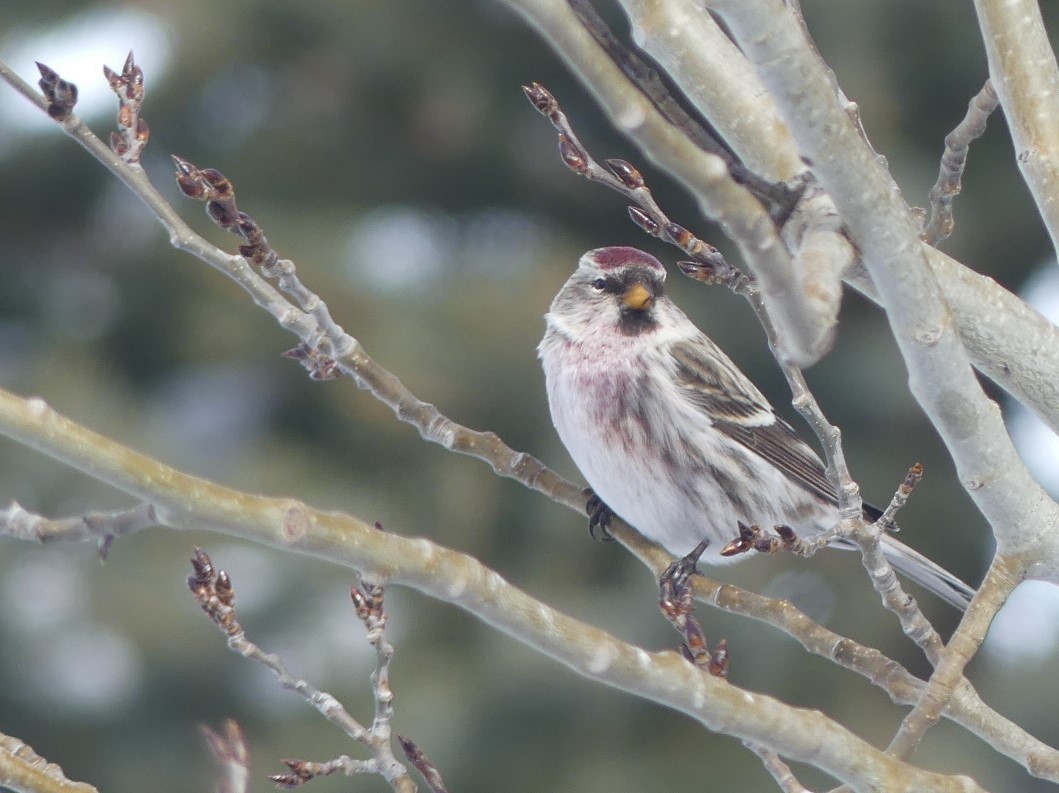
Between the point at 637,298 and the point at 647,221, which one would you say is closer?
the point at 647,221

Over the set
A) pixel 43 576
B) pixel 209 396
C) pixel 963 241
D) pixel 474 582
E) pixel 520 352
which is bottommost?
pixel 474 582

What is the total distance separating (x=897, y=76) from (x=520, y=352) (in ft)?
5.51

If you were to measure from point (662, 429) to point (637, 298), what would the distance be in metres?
0.23

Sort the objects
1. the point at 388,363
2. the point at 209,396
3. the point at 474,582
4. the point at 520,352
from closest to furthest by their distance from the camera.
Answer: the point at 474,582 → the point at 388,363 → the point at 520,352 → the point at 209,396

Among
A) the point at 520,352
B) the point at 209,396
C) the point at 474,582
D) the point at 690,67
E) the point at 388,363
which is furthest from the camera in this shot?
the point at 209,396

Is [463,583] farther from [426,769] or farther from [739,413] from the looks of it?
[739,413]

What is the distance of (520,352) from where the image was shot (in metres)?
4.71

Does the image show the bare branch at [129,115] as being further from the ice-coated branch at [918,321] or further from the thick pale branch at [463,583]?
the ice-coated branch at [918,321]

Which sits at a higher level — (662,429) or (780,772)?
(662,429)

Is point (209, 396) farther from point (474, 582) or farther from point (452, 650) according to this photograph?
point (474, 582)

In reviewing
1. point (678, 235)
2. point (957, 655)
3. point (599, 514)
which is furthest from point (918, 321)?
point (599, 514)

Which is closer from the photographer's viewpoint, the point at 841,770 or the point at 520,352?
the point at 841,770

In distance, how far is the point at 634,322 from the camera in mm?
2326

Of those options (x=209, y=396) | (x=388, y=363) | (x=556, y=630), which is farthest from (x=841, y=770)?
(x=209, y=396)
